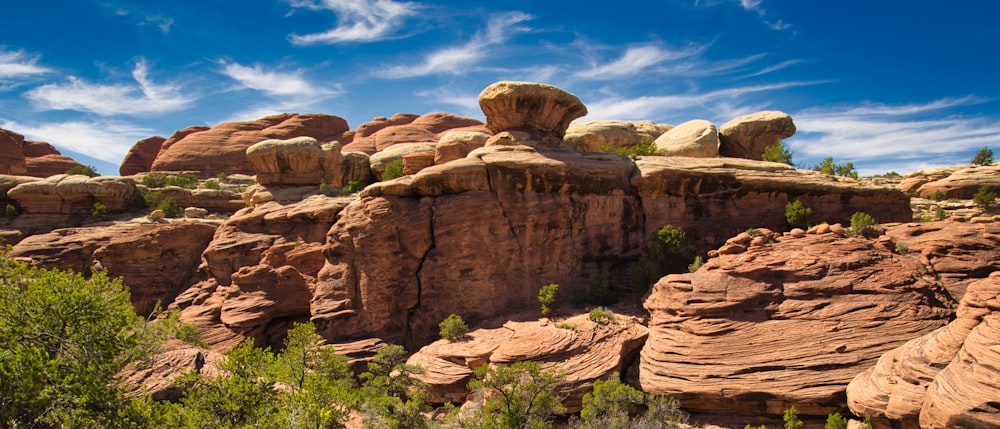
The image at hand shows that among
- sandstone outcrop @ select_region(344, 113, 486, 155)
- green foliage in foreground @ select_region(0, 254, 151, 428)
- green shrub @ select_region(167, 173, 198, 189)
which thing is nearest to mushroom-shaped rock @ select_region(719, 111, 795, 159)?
sandstone outcrop @ select_region(344, 113, 486, 155)

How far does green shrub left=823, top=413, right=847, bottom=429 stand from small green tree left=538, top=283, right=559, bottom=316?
12.7m

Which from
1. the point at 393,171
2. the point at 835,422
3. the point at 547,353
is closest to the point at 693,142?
the point at 393,171

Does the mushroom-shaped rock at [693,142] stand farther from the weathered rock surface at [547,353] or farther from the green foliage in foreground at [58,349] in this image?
the green foliage in foreground at [58,349]

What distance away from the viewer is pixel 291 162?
37688 mm

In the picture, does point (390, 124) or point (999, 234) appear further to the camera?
point (390, 124)

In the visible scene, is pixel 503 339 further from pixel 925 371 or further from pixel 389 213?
pixel 925 371

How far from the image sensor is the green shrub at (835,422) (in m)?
16.7

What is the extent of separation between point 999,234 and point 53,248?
51.5 m

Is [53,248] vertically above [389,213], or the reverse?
[389,213]

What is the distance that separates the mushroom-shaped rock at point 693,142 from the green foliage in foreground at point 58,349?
36216 mm

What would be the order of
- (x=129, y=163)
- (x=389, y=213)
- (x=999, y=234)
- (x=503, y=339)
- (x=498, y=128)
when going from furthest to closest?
(x=129, y=163) → (x=498, y=128) → (x=389, y=213) → (x=503, y=339) → (x=999, y=234)

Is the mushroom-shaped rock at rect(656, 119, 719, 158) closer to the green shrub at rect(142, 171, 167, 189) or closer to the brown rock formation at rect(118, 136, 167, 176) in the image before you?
the green shrub at rect(142, 171, 167, 189)

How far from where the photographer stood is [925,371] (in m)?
15.6

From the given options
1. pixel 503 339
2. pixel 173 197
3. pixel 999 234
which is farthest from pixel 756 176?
pixel 173 197
